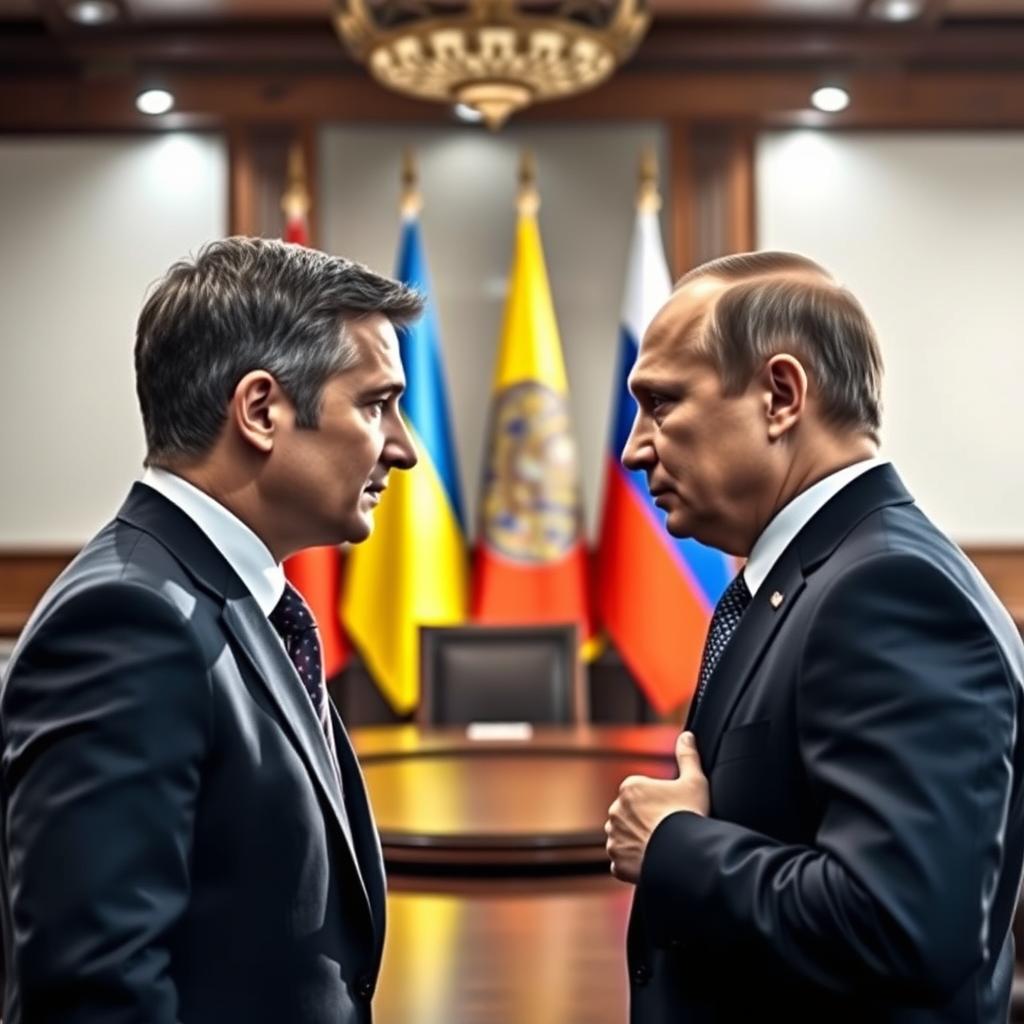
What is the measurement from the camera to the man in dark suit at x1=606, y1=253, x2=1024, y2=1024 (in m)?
1.21

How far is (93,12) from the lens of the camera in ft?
18.8

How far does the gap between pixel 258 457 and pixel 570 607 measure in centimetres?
410

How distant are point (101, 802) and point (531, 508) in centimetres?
434

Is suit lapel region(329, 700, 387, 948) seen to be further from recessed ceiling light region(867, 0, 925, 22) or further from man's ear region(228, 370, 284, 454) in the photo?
recessed ceiling light region(867, 0, 925, 22)

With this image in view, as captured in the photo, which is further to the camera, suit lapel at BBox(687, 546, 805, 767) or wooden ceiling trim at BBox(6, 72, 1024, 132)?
wooden ceiling trim at BBox(6, 72, 1024, 132)

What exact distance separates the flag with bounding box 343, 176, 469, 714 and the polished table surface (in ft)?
3.28

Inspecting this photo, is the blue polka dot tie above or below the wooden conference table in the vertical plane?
above

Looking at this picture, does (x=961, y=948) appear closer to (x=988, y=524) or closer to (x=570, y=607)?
(x=570, y=607)

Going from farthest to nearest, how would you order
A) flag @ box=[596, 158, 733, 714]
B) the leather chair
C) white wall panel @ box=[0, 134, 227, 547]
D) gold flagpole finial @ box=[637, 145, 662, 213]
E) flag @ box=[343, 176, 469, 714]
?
white wall panel @ box=[0, 134, 227, 547], gold flagpole finial @ box=[637, 145, 662, 213], flag @ box=[343, 176, 469, 714], flag @ box=[596, 158, 733, 714], the leather chair

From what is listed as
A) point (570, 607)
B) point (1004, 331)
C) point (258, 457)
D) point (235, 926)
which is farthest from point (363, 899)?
point (1004, 331)

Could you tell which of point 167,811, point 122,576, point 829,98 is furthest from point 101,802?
point 829,98

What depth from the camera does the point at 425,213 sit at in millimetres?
6102

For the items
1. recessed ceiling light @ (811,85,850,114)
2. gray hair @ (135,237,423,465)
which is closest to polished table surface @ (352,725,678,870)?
gray hair @ (135,237,423,465)

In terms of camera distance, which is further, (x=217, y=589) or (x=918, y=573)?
(x=217, y=589)
